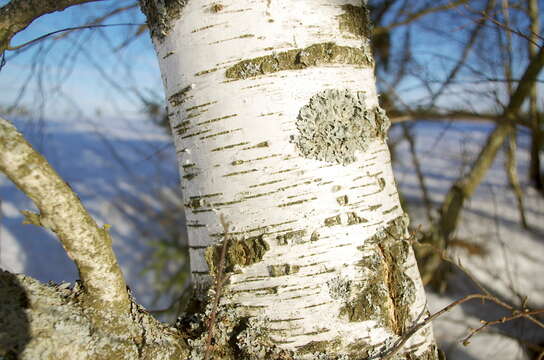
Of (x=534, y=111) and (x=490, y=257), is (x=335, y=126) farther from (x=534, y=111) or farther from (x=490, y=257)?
(x=534, y=111)

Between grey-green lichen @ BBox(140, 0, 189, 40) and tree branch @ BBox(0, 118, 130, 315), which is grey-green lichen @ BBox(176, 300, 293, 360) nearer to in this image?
tree branch @ BBox(0, 118, 130, 315)

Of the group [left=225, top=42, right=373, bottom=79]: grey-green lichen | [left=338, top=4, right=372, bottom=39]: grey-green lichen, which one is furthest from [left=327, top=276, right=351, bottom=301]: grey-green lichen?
[left=338, top=4, right=372, bottom=39]: grey-green lichen

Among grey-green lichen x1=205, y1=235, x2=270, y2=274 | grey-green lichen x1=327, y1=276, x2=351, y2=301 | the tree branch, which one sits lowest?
grey-green lichen x1=327, y1=276, x2=351, y2=301

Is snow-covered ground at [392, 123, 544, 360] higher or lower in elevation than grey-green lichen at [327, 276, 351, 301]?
lower

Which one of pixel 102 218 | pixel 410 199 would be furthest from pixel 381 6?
pixel 102 218

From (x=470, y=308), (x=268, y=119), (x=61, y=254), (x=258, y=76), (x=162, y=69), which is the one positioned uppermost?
(x=162, y=69)

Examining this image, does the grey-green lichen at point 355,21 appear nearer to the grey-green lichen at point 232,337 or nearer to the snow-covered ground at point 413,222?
the grey-green lichen at point 232,337

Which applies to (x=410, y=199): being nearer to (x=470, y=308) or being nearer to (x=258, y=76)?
(x=470, y=308)

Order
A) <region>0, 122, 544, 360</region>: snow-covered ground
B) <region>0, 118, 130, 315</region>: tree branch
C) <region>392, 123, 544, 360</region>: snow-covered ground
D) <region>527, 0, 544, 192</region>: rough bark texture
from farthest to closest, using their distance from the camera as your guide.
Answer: <region>527, 0, 544, 192</region>: rough bark texture, <region>0, 122, 544, 360</region>: snow-covered ground, <region>392, 123, 544, 360</region>: snow-covered ground, <region>0, 118, 130, 315</region>: tree branch
